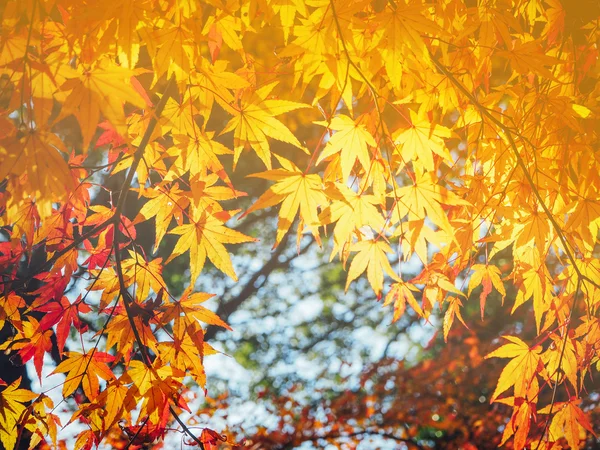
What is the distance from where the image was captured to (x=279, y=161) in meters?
1.51

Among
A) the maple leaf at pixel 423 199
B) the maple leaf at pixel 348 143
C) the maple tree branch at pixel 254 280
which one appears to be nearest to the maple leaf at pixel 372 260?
the maple leaf at pixel 423 199

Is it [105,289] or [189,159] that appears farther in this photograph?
[105,289]

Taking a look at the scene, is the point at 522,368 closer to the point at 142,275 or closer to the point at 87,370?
the point at 142,275

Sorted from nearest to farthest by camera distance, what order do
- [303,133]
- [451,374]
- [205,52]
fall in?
1. [205,52]
2. [303,133]
3. [451,374]

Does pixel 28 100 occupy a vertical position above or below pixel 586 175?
above

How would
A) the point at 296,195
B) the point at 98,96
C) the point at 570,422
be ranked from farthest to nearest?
the point at 570,422, the point at 296,195, the point at 98,96

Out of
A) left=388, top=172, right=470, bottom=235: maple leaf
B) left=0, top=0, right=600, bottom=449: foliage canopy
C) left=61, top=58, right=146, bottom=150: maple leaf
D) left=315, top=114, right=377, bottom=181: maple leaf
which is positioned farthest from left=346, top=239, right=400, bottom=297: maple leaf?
left=61, top=58, right=146, bottom=150: maple leaf

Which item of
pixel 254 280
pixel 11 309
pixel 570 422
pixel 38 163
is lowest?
pixel 570 422

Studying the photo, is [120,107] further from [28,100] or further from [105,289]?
[105,289]

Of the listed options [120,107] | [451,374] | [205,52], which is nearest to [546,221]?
[120,107]

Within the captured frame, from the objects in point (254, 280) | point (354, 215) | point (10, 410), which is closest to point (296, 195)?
point (354, 215)

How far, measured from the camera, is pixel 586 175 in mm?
1584

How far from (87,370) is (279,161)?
83cm

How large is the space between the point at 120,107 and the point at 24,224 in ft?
2.80
